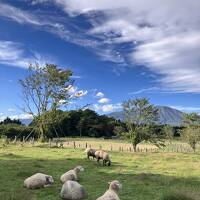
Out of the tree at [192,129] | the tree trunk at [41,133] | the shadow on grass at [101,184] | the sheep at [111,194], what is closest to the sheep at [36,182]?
the shadow on grass at [101,184]

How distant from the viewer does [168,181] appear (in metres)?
21.4

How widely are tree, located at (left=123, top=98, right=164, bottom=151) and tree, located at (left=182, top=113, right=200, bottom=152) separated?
12503mm

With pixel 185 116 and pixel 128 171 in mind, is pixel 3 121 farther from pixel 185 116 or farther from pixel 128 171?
pixel 128 171

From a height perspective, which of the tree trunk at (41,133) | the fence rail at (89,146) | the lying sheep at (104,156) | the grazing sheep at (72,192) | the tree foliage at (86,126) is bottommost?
the grazing sheep at (72,192)

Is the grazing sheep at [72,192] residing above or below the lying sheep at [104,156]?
below

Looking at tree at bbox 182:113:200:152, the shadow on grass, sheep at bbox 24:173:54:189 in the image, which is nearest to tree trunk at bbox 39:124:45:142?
tree at bbox 182:113:200:152

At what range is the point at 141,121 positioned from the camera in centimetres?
6862

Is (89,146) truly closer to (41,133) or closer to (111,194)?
(41,133)

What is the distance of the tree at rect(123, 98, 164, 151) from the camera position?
6706cm

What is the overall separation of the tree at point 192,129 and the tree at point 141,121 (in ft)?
41.0

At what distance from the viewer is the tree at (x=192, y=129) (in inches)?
3121

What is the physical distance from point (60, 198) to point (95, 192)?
2.08m

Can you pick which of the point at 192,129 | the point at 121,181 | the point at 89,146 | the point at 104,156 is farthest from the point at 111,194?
the point at 192,129

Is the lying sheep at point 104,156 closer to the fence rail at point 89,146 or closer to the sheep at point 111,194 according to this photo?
the sheep at point 111,194
